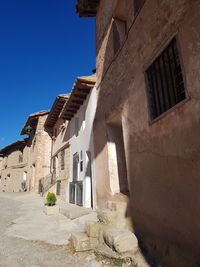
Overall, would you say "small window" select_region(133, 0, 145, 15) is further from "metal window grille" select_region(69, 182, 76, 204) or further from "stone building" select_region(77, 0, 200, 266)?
"metal window grille" select_region(69, 182, 76, 204)

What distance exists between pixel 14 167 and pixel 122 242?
2109cm

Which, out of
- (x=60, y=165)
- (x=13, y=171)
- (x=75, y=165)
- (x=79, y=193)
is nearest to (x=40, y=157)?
(x=60, y=165)

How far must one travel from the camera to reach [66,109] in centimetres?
988

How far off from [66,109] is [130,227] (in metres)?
7.12

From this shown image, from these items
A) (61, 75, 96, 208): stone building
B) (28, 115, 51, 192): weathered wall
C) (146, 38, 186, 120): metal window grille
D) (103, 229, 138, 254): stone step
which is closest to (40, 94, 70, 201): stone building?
(61, 75, 96, 208): stone building

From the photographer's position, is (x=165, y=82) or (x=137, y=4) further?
(x=137, y=4)

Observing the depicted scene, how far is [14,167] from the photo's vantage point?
2156 cm

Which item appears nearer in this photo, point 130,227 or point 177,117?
point 177,117

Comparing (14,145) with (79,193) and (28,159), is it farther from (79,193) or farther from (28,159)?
(79,193)

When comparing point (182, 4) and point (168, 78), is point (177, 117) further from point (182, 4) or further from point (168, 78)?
point (182, 4)

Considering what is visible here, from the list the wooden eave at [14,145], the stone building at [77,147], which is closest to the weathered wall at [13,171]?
the wooden eave at [14,145]

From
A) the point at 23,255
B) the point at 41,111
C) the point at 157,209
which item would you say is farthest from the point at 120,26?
the point at 41,111

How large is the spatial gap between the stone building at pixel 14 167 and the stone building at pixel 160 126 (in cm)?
1575

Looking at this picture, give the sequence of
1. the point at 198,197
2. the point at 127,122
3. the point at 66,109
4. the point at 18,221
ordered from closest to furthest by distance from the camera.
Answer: the point at 198,197 < the point at 127,122 < the point at 18,221 < the point at 66,109
